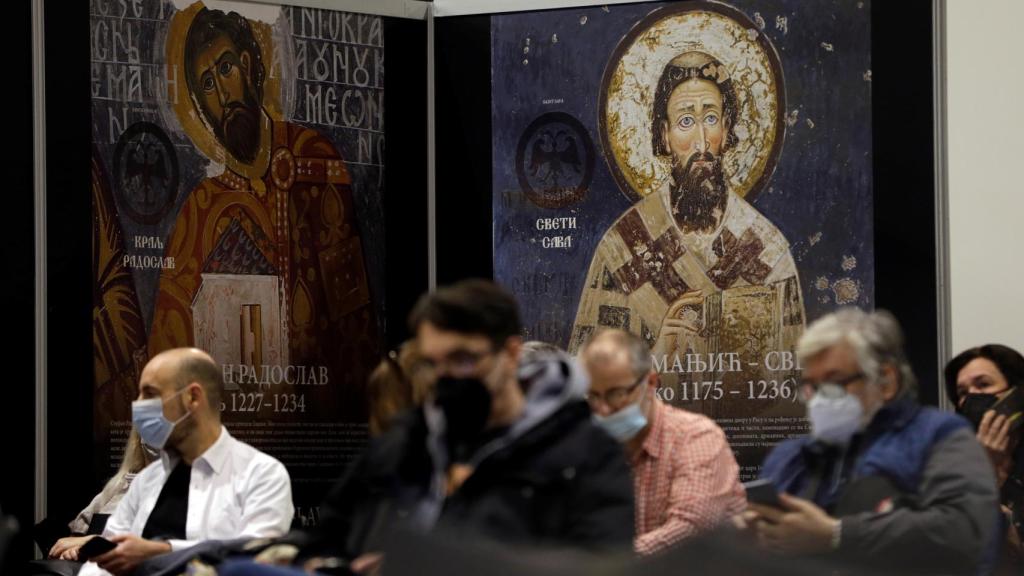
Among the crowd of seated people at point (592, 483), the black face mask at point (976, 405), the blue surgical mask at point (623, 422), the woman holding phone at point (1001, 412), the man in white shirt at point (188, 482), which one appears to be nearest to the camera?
the crowd of seated people at point (592, 483)

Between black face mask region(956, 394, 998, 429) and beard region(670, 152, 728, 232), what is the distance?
6.24 ft

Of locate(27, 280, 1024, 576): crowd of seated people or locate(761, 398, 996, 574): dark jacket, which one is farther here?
locate(761, 398, 996, 574): dark jacket

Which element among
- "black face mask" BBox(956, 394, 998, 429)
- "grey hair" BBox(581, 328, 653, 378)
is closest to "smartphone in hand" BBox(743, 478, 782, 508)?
"grey hair" BBox(581, 328, 653, 378)

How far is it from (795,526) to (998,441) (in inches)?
65.1

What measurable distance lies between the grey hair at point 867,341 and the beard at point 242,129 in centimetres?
393

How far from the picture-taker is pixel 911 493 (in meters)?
3.46

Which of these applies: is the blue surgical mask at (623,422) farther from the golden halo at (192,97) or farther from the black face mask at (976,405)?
the golden halo at (192,97)

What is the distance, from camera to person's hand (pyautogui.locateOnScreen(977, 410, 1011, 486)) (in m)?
4.75

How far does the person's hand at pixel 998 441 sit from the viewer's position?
475 cm

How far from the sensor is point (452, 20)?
7344 mm

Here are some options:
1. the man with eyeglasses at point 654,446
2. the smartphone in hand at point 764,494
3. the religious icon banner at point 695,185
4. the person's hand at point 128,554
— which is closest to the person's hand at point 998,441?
the man with eyeglasses at point 654,446

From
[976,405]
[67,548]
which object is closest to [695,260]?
[976,405]

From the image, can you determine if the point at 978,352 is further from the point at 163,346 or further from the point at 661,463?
the point at 163,346

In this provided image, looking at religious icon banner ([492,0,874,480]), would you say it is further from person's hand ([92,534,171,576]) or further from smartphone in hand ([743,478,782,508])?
smartphone in hand ([743,478,782,508])
